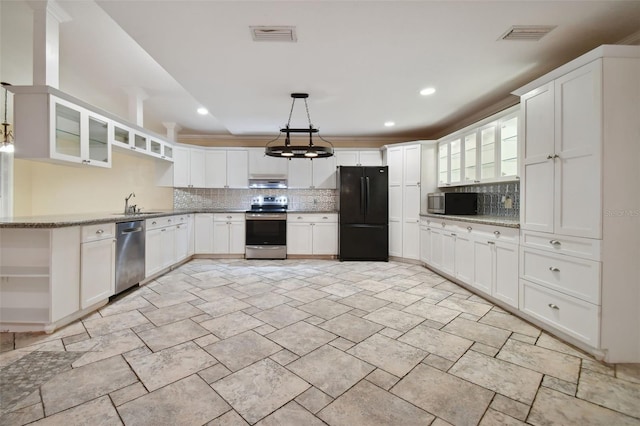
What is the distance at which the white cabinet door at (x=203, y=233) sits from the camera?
17.8 ft

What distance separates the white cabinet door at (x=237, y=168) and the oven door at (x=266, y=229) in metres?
0.81

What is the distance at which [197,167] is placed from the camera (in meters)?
5.66

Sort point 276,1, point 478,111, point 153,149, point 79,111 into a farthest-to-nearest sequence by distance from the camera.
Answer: point 153,149, point 478,111, point 79,111, point 276,1

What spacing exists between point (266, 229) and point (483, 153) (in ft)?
12.7

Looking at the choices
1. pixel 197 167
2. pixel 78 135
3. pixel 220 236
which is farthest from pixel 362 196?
pixel 78 135

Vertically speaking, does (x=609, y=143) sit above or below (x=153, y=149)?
below

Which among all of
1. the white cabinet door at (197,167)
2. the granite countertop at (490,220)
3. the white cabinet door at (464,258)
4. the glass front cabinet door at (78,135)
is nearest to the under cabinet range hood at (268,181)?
the white cabinet door at (197,167)

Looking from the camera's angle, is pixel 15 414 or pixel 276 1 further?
pixel 276 1

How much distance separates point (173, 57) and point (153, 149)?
2455 mm

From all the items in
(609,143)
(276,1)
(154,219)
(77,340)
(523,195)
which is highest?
(276,1)

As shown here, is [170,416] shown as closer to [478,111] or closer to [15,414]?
[15,414]

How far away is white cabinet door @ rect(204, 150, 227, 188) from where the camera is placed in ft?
18.9

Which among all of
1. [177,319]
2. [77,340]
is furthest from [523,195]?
[77,340]

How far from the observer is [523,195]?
2582 mm
